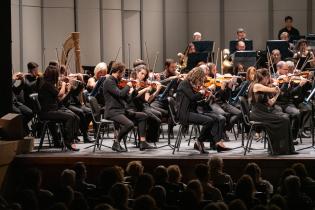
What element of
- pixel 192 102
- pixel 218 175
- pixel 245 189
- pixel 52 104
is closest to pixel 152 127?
pixel 192 102

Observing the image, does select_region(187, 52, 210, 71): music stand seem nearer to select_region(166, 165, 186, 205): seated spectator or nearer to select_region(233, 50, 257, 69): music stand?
select_region(233, 50, 257, 69): music stand

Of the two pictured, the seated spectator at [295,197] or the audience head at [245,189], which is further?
the audience head at [245,189]

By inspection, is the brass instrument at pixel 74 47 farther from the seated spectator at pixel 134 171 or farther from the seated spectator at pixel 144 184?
the seated spectator at pixel 144 184

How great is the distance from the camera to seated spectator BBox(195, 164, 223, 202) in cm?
698

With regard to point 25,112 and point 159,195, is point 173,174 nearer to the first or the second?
point 159,195

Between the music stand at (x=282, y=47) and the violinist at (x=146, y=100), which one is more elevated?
the music stand at (x=282, y=47)

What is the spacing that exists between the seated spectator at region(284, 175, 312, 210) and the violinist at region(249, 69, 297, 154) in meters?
3.01

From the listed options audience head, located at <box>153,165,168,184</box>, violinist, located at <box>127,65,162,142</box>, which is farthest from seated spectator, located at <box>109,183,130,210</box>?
violinist, located at <box>127,65,162,142</box>

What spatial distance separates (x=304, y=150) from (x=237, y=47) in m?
4.22

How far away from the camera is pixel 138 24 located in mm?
15930

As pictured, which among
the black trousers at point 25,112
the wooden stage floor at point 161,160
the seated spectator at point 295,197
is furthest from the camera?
the black trousers at point 25,112

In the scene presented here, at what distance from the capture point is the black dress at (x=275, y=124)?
9.41 m

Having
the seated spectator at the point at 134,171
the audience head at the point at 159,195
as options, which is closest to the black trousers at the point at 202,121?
the seated spectator at the point at 134,171

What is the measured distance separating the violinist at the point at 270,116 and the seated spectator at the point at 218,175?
1.60 m
